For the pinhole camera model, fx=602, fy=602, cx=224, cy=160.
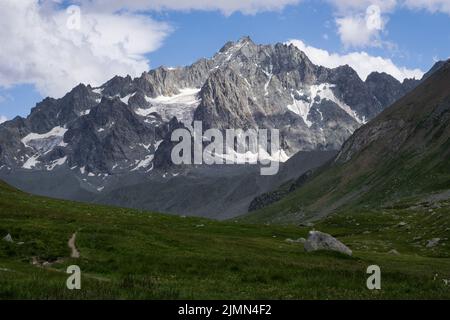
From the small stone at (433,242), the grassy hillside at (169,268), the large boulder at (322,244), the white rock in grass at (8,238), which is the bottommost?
the grassy hillside at (169,268)

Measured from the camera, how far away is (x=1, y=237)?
44750 millimetres

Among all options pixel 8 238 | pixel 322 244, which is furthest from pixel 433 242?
pixel 8 238

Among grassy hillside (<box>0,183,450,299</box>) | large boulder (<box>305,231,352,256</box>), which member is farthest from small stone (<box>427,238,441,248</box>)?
large boulder (<box>305,231,352,256</box>)

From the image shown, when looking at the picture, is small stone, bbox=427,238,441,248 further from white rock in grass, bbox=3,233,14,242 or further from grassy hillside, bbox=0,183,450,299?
white rock in grass, bbox=3,233,14,242

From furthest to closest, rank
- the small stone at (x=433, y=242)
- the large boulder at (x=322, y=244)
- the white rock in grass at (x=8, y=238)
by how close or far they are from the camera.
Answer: the small stone at (x=433, y=242), the large boulder at (x=322, y=244), the white rock in grass at (x=8, y=238)

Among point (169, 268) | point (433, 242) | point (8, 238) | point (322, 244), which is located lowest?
point (169, 268)

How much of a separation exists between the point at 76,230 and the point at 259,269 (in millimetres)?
20851

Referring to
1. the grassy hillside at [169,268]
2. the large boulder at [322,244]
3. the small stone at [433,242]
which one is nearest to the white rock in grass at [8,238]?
the grassy hillside at [169,268]

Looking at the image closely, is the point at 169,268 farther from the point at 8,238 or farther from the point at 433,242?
the point at 433,242

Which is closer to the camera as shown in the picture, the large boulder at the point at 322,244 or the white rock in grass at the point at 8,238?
the white rock in grass at the point at 8,238

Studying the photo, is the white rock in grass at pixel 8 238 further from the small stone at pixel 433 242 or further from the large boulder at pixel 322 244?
the small stone at pixel 433 242
